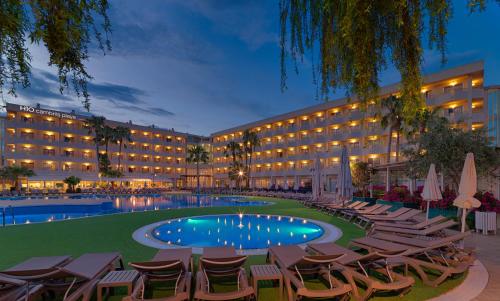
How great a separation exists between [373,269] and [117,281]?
4.66 meters

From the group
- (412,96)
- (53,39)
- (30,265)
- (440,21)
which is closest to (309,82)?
(412,96)

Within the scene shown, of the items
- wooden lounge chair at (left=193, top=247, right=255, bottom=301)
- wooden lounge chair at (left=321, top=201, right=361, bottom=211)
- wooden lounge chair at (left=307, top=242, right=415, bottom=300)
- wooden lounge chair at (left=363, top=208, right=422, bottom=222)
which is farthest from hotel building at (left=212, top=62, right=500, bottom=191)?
wooden lounge chair at (left=193, top=247, right=255, bottom=301)

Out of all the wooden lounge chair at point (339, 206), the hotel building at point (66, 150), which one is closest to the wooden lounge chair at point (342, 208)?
the wooden lounge chair at point (339, 206)

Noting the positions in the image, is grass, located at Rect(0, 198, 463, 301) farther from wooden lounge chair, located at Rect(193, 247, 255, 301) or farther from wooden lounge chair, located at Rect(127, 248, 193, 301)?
wooden lounge chair, located at Rect(127, 248, 193, 301)

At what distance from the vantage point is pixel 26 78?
3.04 metres

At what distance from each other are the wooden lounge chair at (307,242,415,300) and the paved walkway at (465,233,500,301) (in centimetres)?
122

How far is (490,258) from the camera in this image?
700 cm

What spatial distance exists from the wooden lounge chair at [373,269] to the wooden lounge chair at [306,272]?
0.78 feet

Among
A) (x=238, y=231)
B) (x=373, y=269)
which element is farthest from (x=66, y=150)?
(x=373, y=269)

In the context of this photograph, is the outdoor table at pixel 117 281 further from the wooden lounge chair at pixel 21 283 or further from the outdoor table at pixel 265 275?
the outdoor table at pixel 265 275

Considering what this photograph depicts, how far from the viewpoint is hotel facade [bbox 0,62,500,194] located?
96.7 ft

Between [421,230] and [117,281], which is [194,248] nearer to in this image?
[117,281]

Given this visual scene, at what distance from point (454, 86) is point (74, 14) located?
118 feet

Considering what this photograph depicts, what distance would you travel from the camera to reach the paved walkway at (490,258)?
478 centimetres
